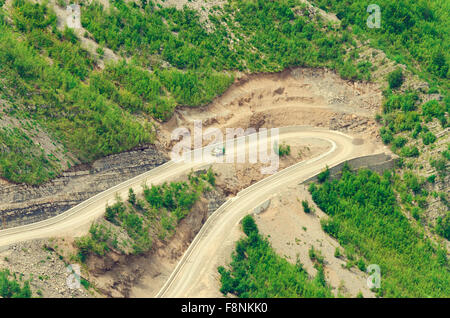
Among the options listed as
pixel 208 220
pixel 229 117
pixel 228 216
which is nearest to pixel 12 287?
pixel 208 220

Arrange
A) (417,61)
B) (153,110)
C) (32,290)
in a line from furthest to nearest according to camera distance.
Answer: (417,61)
(153,110)
(32,290)

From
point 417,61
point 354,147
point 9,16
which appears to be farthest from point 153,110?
point 417,61

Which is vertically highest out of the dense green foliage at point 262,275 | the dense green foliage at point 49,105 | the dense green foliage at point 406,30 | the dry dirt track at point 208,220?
the dense green foliage at point 406,30

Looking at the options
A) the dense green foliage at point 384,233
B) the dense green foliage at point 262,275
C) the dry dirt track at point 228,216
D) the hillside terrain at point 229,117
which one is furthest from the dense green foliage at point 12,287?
the dense green foliage at point 384,233

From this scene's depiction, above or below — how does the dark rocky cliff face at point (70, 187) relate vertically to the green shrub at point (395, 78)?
below

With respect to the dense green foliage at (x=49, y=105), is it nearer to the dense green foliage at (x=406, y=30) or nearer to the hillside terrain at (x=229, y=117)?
the hillside terrain at (x=229, y=117)

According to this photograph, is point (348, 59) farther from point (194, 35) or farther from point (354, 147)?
point (194, 35)
